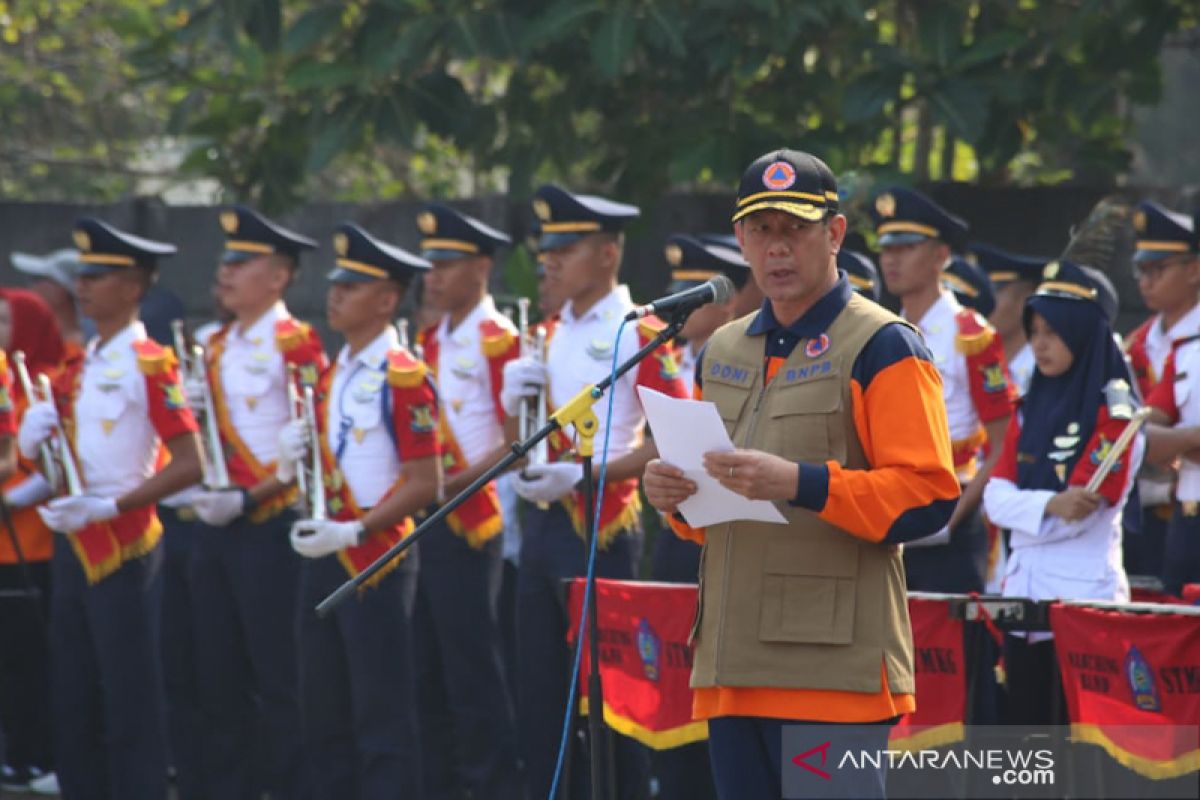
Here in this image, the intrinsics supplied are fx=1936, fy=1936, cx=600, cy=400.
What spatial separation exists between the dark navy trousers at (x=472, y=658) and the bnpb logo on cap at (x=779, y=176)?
3.48 m

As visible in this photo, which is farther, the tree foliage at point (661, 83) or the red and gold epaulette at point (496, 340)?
the tree foliage at point (661, 83)

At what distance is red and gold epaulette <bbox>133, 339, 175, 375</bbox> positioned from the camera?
25.9ft

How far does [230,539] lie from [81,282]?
131 centimetres

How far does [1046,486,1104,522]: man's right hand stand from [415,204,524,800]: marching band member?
232 cm

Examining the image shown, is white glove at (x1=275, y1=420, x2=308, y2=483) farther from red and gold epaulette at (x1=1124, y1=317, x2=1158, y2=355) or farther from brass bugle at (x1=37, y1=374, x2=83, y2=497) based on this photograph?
red and gold epaulette at (x1=1124, y1=317, x2=1158, y2=355)

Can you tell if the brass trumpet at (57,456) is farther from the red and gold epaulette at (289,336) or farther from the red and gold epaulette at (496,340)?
the red and gold epaulette at (496,340)

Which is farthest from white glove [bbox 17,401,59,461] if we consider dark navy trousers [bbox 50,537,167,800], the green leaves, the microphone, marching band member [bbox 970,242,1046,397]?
marching band member [bbox 970,242,1046,397]

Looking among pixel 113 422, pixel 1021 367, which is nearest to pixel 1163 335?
pixel 1021 367

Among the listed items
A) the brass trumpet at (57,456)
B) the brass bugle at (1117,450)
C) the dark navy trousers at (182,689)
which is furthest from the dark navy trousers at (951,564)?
the brass trumpet at (57,456)

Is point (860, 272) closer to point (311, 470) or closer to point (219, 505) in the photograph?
point (311, 470)

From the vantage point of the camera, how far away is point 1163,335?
26.6ft

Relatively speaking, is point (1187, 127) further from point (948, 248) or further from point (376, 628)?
point (376, 628)

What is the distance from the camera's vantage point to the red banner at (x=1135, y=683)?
5594mm

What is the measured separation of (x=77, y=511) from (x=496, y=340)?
72.1 inches
